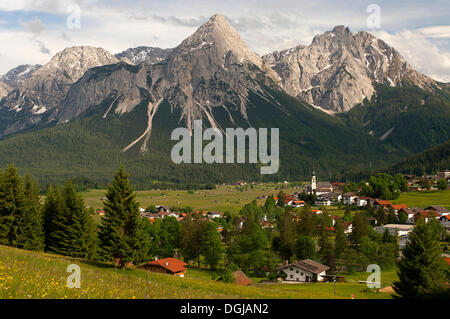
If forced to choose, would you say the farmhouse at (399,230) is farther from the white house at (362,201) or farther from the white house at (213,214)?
the white house at (213,214)

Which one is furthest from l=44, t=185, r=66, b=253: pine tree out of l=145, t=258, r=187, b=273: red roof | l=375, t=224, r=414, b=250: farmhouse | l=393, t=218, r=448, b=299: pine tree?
l=375, t=224, r=414, b=250: farmhouse

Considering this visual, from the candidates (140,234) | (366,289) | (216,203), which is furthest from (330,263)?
(216,203)

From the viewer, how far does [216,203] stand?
17988cm

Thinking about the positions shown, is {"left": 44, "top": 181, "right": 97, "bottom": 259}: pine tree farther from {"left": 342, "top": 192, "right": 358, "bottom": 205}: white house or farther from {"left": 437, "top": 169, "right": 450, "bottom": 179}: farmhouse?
{"left": 437, "top": 169, "right": 450, "bottom": 179}: farmhouse

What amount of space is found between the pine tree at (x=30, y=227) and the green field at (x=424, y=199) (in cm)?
11221

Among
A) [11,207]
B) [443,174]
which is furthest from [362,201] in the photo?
Result: [11,207]

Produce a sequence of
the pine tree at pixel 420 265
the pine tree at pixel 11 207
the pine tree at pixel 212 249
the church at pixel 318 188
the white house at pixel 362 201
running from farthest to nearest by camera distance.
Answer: the church at pixel 318 188 < the white house at pixel 362 201 < the pine tree at pixel 212 249 < the pine tree at pixel 11 207 < the pine tree at pixel 420 265

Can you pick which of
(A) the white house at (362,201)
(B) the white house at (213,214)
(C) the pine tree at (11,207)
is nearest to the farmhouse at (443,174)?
(A) the white house at (362,201)

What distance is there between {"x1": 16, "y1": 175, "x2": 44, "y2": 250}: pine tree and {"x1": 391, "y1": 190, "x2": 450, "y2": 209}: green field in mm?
112205

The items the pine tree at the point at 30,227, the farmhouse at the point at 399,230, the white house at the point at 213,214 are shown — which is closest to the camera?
the pine tree at the point at 30,227

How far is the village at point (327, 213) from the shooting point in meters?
61.8

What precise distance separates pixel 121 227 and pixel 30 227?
13490 millimetres
